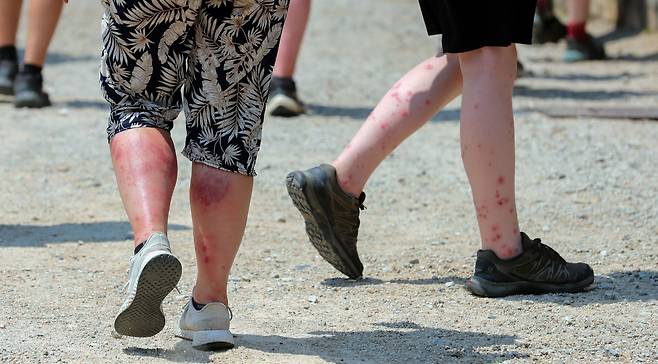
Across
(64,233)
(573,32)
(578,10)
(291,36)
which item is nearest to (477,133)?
(64,233)

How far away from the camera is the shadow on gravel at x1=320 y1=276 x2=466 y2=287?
3.86 meters

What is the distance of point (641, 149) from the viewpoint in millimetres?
5996

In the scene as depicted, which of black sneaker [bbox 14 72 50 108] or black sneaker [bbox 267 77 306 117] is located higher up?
black sneaker [bbox 267 77 306 117]

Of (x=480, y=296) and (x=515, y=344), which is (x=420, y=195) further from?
(x=515, y=344)

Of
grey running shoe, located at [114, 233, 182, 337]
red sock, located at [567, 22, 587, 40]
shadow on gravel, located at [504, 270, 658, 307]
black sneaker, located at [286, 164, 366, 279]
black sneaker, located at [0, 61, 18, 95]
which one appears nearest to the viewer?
grey running shoe, located at [114, 233, 182, 337]

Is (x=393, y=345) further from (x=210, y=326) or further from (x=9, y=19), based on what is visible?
(x=9, y=19)

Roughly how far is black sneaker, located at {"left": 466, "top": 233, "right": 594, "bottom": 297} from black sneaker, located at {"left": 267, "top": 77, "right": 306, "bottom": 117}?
3.22 meters

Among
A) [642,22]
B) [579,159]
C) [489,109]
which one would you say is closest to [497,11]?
[489,109]

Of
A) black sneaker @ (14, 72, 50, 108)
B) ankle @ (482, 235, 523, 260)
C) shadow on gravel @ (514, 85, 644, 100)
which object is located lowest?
ankle @ (482, 235, 523, 260)

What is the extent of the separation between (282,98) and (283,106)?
0.04m

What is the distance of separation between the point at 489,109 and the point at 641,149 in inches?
104

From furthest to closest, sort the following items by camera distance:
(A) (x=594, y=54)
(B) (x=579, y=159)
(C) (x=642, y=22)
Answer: (C) (x=642, y=22)
(A) (x=594, y=54)
(B) (x=579, y=159)

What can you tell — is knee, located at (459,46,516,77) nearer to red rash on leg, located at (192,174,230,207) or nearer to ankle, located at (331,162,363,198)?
ankle, located at (331,162,363,198)

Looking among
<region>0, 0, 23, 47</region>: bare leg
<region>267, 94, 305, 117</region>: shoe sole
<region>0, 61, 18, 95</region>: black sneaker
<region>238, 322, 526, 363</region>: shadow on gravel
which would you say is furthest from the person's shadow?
<region>0, 61, 18, 95</region>: black sneaker
